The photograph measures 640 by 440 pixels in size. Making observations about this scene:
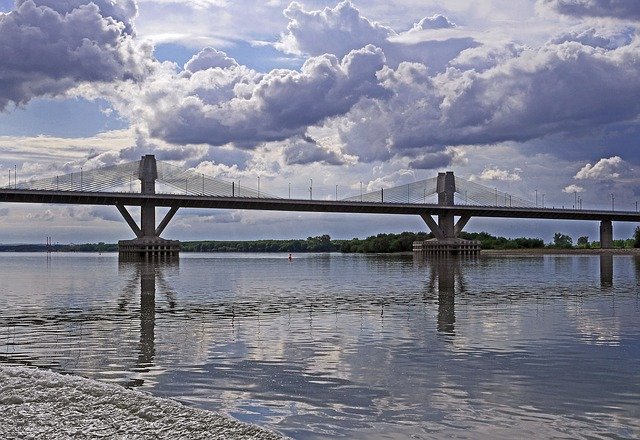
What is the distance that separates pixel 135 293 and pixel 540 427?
2869 cm

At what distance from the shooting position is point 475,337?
18422 mm

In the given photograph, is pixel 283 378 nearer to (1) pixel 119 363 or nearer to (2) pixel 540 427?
(1) pixel 119 363

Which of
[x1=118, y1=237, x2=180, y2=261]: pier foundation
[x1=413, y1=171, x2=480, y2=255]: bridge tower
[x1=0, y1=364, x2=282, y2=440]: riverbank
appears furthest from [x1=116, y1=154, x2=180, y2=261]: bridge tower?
[x1=0, y1=364, x2=282, y2=440]: riverbank

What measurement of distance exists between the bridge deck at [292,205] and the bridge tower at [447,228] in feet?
5.09

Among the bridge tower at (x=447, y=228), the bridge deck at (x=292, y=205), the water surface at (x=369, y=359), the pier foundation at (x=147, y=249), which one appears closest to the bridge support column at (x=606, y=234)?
the bridge deck at (x=292, y=205)

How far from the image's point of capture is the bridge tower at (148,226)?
11688 centimetres

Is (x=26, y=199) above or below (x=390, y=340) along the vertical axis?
above

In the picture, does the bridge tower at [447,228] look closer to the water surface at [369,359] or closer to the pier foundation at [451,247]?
the pier foundation at [451,247]

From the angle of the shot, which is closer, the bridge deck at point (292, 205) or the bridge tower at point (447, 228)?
the bridge deck at point (292, 205)

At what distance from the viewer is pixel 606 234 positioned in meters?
164

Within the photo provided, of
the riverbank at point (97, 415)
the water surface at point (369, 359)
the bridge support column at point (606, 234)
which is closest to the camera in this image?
the riverbank at point (97, 415)

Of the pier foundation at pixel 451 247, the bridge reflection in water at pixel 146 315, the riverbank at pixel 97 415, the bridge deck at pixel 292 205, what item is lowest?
the bridge reflection in water at pixel 146 315

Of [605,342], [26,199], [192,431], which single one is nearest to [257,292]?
[605,342]

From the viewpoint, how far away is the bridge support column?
162875 millimetres
